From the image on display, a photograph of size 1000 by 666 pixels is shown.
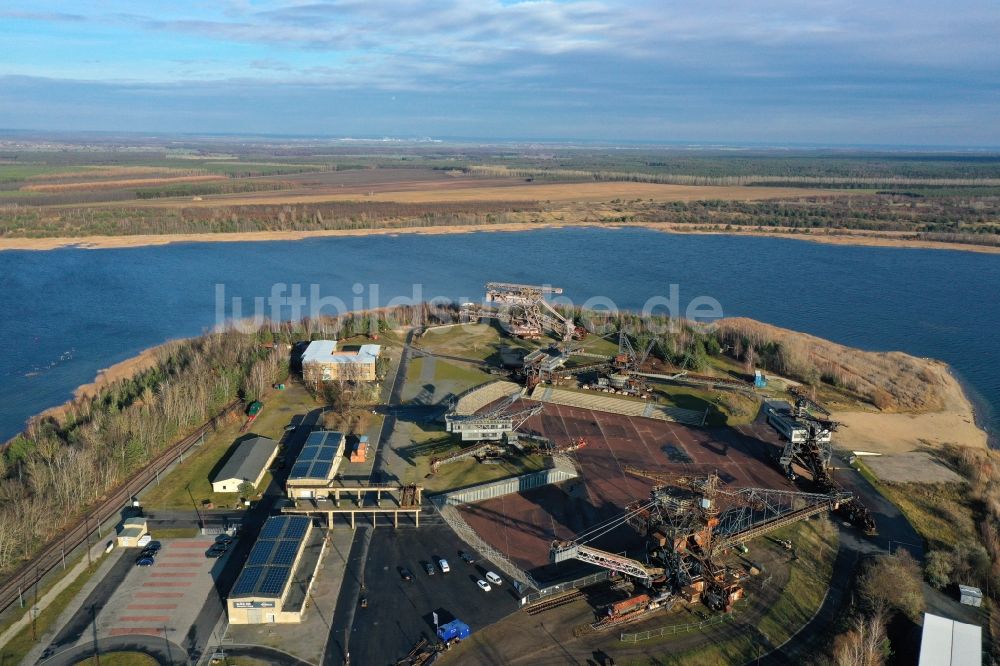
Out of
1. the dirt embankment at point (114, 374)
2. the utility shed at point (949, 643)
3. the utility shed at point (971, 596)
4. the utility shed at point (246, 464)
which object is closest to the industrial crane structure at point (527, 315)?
the utility shed at point (246, 464)

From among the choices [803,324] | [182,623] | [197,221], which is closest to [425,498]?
[182,623]

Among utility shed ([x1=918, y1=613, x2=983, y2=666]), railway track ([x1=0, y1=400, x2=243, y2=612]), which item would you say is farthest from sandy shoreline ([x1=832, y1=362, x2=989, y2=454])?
railway track ([x1=0, y1=400, x2=243, y2=612])

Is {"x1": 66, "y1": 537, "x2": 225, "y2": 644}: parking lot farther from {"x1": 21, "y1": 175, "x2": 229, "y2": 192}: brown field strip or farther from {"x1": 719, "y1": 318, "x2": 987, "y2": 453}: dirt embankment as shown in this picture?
{"x1": 21, "y1": 175, "x2": 229, "y2": 192}: brown field strip

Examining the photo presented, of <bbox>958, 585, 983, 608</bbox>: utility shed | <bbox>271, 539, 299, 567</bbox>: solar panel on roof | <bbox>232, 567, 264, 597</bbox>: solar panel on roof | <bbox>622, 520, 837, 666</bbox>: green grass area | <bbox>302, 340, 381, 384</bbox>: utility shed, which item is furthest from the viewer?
<bbox>302, 340, 381, 384</bbox>: utility shed

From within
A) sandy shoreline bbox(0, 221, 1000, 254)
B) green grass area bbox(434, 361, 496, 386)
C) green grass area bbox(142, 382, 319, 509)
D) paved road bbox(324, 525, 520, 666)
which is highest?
sandy shoreline bbox(0, 221, 1000, 254)

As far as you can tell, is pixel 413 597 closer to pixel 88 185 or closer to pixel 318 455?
pixel 318 455

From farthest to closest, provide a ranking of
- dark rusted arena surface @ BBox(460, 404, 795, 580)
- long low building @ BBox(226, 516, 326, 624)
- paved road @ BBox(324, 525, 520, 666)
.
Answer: dark rusted arena surface @ BBox(460, 404, 795, 580)
long low building @ BBox(226, 516, 326, 624)
paved road @ BBox(324, 525, 520, 666)

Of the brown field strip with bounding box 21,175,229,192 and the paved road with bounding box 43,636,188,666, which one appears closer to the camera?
the paved road with bounding box 43,636,188,666

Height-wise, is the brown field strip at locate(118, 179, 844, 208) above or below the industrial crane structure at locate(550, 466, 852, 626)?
above
